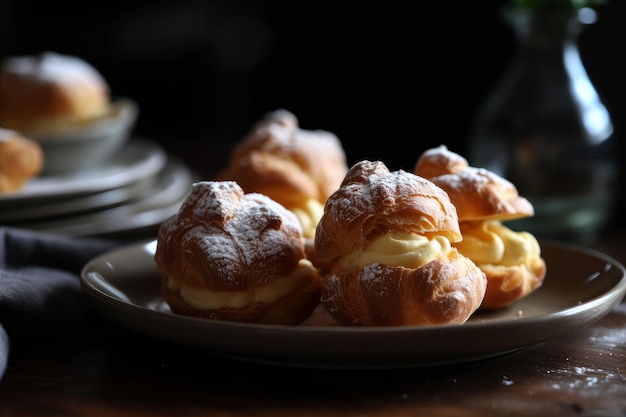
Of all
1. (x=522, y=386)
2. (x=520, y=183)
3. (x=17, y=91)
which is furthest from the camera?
(x=17, y=91)

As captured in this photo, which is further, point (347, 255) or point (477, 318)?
point (477, 318)

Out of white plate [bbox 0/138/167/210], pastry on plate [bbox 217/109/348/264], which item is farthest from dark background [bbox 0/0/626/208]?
pastry on plate [bbox 217/109/348/264]

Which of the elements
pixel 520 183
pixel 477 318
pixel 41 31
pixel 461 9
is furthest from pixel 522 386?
pixel 41 31

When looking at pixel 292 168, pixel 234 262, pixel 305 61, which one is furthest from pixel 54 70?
pixel 234 262

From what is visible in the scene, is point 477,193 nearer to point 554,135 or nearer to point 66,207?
point 554,135

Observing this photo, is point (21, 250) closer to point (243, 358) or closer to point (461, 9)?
point (243, 358)

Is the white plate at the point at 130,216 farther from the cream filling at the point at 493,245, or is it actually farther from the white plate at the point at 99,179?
the cream filling at the point at 493,245
